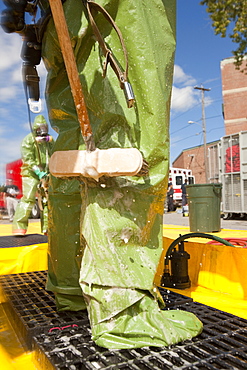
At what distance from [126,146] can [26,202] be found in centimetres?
323

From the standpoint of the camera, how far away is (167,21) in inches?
51.8

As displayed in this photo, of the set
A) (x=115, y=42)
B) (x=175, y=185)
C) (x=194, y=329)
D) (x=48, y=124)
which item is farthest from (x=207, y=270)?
(x=175, y=185)

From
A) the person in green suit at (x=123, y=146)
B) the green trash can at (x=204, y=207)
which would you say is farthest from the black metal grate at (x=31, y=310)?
the green trash can at (x=204, y=207)

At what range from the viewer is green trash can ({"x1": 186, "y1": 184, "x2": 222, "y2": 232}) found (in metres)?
4.35

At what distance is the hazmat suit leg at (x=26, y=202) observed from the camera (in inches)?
153

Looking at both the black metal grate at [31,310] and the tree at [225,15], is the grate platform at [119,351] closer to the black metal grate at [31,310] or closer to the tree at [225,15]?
the black metal grate at [31,310]

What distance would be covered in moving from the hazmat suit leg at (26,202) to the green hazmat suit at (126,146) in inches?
106

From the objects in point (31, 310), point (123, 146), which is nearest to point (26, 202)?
point (31, 310)

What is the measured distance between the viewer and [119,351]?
3.42 feet

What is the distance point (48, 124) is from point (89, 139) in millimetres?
360

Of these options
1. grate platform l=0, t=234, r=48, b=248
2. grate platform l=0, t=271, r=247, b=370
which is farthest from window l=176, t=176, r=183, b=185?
grate platform l=0, t=271, r=247, b=370

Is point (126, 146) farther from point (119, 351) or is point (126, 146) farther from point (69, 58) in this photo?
point (119, 351)

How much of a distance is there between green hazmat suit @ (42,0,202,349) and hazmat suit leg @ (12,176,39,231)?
8.87ft

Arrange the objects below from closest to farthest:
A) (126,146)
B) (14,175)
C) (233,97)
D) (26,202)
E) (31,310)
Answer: (126,146) < (31,310) < (14,175) < (26,202) < (233,97)
